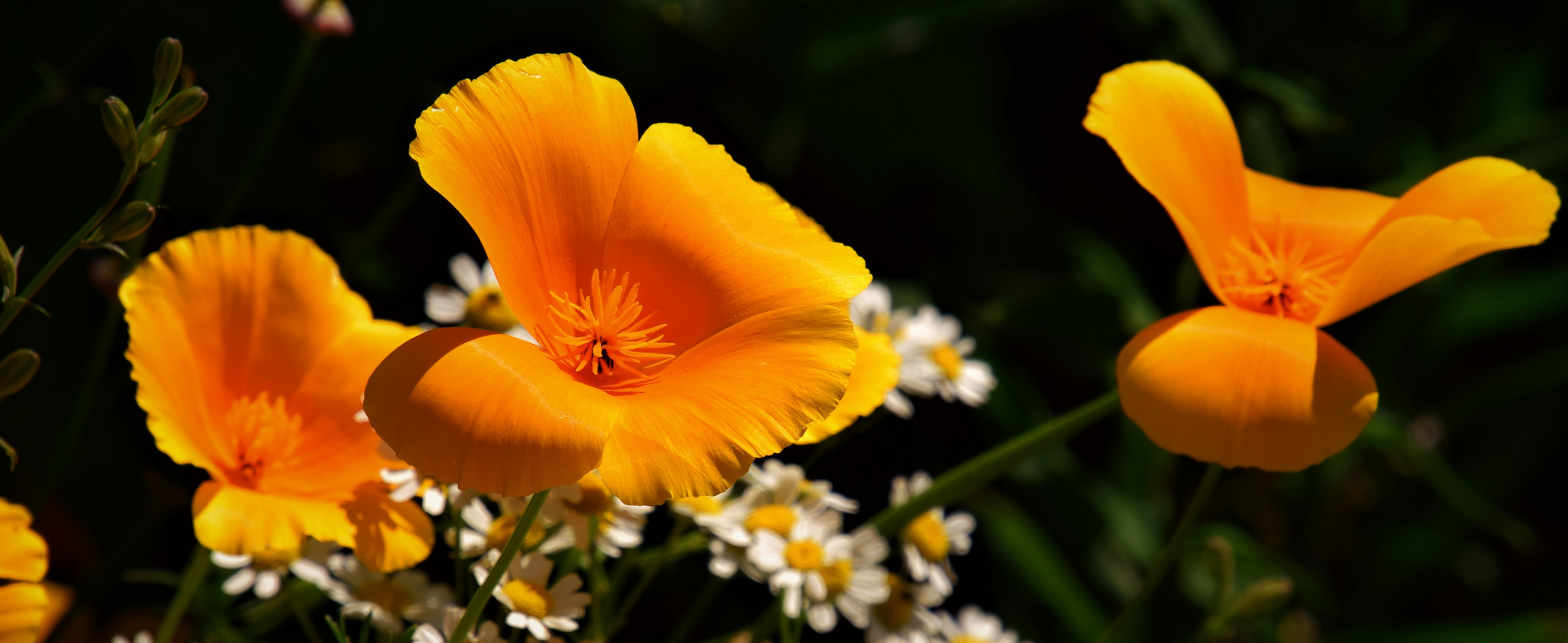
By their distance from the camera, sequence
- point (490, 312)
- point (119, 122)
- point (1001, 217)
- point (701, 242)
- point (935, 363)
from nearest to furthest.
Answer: point (119, 122) < point (701, 242) < point (490, 312) < point (935, 363) < point (1001, 217)

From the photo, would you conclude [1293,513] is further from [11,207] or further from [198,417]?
[11,207]

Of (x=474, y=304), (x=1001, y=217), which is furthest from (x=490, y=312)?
(x=1001, y=217)

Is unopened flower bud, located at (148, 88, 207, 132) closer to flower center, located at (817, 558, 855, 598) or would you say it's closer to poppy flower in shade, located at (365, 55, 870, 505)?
poppy flower in shade, located at (365, 55, 870, 505)

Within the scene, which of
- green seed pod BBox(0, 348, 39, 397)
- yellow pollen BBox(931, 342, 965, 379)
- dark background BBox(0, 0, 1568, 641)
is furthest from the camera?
dark background BBox(0, 0, 1568, 641)

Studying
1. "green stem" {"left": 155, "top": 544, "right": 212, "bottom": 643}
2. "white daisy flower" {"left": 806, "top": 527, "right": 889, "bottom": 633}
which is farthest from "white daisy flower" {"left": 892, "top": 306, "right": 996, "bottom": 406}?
"green stem" {"left": 155, "top": 544, "right": 212, "bottom": 643}

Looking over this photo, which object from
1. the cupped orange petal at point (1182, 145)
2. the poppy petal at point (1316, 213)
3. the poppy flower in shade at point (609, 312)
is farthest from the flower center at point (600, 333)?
the poppy petal at point (1316, 213)

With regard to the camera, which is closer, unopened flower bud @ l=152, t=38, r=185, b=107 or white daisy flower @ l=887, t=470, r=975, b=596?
unopened flower bud @ l=152, t=38, r=185, b=107

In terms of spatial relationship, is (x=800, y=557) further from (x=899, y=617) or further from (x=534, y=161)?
(x=534, y=161)
